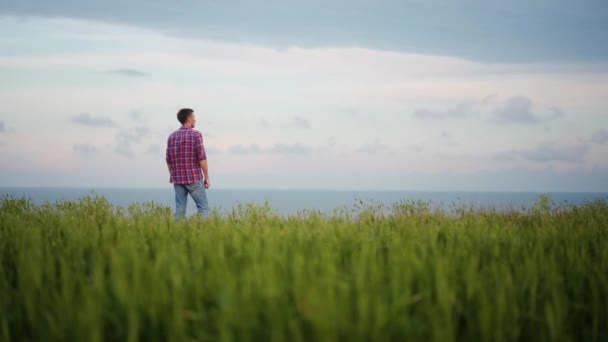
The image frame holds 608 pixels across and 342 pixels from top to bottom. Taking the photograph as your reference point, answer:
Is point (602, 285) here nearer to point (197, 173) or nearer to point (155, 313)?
point (155, 313)

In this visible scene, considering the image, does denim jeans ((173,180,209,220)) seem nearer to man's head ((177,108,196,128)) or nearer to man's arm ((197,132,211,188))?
man's arm ((197,132,211,188))

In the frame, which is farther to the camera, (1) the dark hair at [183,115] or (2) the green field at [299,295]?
(1) the dark hair at [183,115]

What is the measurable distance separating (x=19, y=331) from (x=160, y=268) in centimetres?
108

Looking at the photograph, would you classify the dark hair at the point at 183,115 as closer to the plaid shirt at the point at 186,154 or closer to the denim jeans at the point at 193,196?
the plaid shirt at the point at 186,154

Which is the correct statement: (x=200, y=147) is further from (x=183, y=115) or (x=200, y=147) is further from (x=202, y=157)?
(x=183, y=115)

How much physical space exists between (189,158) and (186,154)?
10 cm

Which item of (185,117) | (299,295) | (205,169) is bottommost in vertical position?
Result: (299,295)

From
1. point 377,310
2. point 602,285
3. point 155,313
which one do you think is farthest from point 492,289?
point 155,313

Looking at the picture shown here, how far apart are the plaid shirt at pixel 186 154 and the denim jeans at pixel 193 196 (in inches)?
4.9

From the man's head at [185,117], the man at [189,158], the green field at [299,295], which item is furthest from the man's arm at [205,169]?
the green field at [299,295]

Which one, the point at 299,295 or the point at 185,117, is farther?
the point at 185,117

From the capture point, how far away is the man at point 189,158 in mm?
11219

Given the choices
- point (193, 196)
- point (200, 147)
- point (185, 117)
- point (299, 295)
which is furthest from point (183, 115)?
point (299, 295)

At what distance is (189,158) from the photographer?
36.9 ft
